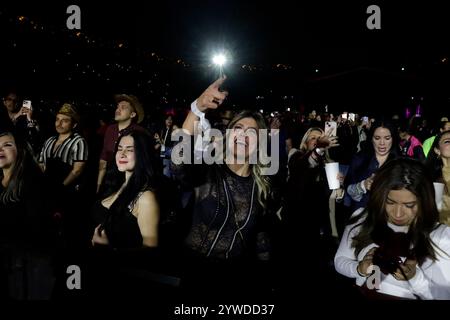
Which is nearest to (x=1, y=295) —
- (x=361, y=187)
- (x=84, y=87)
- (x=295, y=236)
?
(x=361, y=187)

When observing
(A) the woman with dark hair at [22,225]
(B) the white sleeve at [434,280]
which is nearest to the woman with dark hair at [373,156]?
(B) the white sleeve at [434,280]

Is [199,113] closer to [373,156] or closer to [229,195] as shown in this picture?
[229,195]

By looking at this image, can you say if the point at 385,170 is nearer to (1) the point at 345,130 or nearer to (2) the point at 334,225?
(2) the point at 334,225

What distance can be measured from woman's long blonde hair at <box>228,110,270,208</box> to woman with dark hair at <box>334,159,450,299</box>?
23.9 inches

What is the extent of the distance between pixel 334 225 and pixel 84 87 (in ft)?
44.6

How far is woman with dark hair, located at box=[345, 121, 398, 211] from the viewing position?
4918 millimetres

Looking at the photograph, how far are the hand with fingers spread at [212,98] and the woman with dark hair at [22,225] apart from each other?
3.93ft

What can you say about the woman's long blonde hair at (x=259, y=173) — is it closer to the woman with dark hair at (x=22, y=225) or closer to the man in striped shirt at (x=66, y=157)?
the woman with dark hair at (x=22, y=225)

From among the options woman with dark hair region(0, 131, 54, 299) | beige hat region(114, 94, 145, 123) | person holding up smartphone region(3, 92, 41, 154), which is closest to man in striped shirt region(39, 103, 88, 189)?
beige hat region(114, 94, 145, 123)

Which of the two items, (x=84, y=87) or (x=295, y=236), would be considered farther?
(x=84, y=87)

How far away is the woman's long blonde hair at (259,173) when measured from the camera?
118 inches

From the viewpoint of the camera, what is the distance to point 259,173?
10.1 ft

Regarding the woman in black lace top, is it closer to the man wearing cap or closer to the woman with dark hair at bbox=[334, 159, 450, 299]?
the woman with dark hair at bbox=[334, 159, 450, 299]

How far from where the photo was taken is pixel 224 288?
2.02 meters
